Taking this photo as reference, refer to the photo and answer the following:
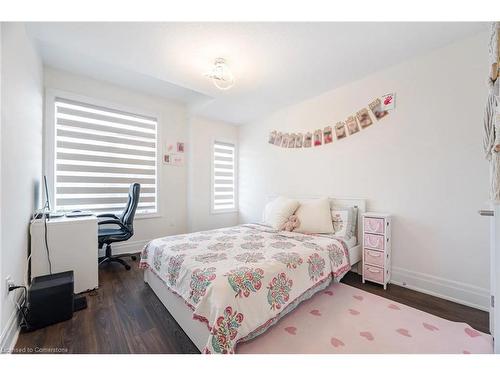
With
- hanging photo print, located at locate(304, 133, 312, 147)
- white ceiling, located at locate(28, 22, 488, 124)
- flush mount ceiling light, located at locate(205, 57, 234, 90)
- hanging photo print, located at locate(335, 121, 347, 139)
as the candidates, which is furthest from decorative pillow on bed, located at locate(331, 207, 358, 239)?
flush mount ceiling light, located at locate(205, 57, 234, 90)

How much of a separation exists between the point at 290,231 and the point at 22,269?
8.49 feet

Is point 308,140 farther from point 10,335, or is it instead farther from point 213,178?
point 10,335

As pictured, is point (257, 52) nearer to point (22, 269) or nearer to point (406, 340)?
point (406, 340)

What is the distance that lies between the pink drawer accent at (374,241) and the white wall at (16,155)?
302 centimetres

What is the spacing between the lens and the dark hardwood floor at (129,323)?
1.34 m

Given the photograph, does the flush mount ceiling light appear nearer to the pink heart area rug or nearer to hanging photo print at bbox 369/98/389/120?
hanging photo print at bbox 369/98/389/120

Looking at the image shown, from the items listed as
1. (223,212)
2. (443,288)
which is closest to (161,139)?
(223,212)

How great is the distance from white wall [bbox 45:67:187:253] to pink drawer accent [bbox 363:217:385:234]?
298 cm

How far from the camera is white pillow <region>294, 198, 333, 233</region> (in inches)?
99.6

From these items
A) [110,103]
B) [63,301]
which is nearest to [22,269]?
[63,301]

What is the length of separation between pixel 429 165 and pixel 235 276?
2222mm

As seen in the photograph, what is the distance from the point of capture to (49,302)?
61.1 inches

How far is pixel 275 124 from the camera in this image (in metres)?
3.63

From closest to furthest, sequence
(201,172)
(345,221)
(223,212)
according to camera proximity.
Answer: (345,221) → (201,172) → (223,212)
